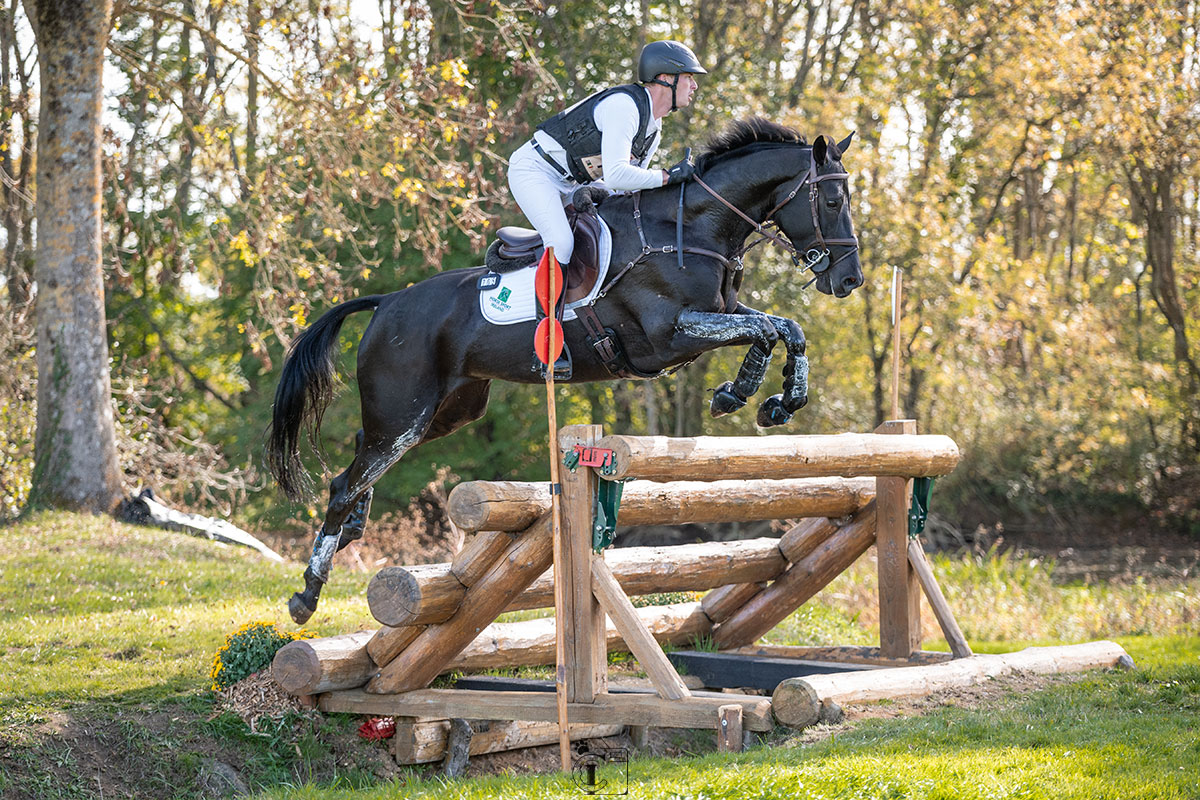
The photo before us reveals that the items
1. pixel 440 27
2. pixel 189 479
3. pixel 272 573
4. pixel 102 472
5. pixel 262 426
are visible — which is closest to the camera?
pixel 272 573

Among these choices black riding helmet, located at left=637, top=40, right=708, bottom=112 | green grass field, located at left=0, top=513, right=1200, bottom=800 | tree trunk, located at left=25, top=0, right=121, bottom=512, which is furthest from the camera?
tree trunk, located at left=25, top=0, right=121, bottom=512

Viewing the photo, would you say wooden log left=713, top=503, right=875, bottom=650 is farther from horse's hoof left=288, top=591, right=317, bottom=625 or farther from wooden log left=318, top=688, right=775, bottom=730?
horse's hoof left=288, top=591, right=317, bottom=625

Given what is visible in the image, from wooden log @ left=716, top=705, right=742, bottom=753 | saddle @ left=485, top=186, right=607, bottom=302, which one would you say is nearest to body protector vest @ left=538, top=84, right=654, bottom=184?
saddle @ left=485, top=186, right=607, bottom=302

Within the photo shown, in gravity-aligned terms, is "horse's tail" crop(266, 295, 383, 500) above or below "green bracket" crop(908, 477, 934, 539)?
above

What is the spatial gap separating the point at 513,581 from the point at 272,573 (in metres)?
4.01

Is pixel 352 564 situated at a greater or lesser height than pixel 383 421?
lesser

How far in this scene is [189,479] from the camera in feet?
39.7

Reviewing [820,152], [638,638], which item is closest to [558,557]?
[638,638]

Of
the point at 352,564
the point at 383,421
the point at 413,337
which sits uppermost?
the point at 413,337

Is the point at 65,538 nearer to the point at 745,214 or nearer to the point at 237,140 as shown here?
the point at 745,214

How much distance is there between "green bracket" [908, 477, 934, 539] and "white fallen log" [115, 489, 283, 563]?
20.1 ft

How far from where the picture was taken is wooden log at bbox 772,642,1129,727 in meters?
4.44

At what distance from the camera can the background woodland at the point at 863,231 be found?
1297 centimetres

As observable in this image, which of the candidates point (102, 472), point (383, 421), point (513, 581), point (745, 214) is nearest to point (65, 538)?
point (102, 472)
